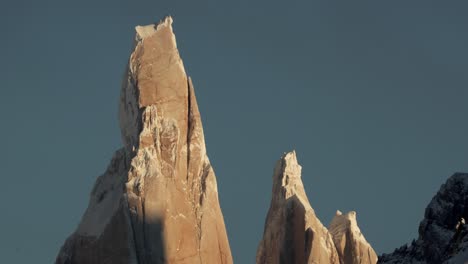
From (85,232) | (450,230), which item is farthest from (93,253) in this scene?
(450,230)

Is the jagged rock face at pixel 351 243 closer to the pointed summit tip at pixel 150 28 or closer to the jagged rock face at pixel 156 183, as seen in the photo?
the jagged rock face at pixel 156 183

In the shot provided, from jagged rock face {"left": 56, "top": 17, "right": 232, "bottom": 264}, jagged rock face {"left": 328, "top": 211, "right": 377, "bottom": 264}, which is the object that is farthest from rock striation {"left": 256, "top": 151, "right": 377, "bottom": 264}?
jagged rock face {"left": 56, "top": 17, "right": 232, "bottom": 264}

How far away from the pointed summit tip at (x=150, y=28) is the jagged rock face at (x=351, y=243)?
1865 centimetres

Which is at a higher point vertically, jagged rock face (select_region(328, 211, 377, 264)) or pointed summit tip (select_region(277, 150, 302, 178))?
pointed summit tip (select_region(277, 150, 302, 178))

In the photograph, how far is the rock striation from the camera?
118 m

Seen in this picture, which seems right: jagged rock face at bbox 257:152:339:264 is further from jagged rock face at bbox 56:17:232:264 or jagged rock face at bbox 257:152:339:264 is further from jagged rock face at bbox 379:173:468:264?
jagged rock face at bbox 379:173:468:264

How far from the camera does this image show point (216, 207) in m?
115

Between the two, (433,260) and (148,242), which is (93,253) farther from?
(433,260)

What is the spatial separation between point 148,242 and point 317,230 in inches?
540

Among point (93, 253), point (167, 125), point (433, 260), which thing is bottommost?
point (433, 260)

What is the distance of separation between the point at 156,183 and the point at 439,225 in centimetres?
5402

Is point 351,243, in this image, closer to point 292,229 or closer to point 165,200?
point 292,229

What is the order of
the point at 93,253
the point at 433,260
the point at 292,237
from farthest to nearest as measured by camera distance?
the point at 292,237
the point at 93,253
the point at 433,260

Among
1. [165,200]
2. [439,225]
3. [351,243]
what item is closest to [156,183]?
[165,200]
